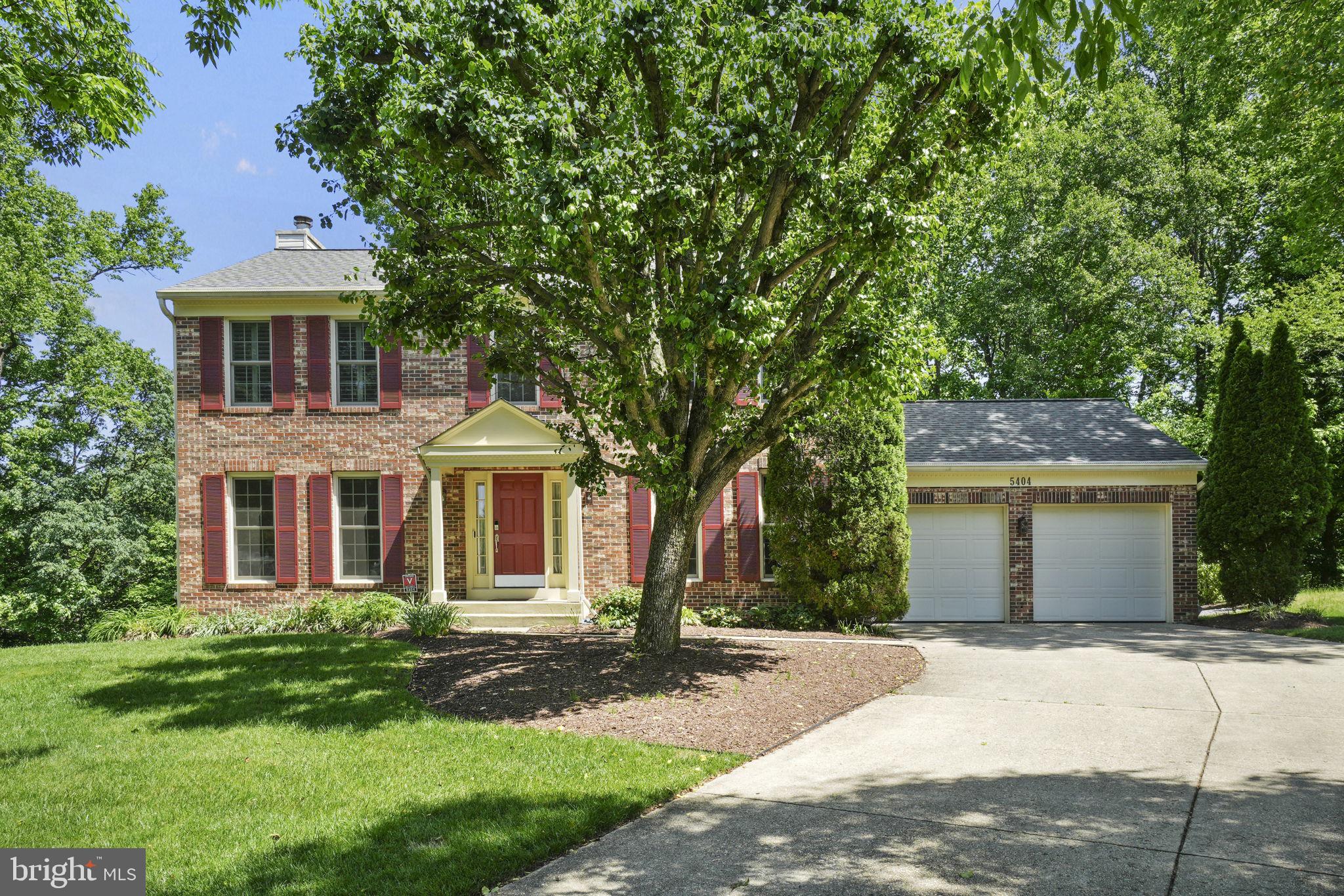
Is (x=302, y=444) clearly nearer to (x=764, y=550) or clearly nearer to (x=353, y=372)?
(x=353, y=372)

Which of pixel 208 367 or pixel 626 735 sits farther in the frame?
pixel 208 367

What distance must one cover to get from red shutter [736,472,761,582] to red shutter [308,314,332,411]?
24.1ft

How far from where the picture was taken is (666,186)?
7.09 meters

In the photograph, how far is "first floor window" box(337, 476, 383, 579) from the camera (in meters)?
14.5

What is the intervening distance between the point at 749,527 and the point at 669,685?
249 inches

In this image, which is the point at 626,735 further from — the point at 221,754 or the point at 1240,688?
the point at 1240,688

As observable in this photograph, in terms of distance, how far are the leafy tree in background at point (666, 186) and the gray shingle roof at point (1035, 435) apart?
582cm

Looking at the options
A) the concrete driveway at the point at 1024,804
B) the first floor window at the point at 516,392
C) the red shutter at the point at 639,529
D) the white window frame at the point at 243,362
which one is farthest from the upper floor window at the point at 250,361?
the concrete driveway at the point at 1024,804

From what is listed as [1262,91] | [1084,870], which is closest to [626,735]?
[1084,870]

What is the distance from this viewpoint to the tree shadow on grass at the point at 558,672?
7.54 metres

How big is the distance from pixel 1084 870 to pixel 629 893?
217 cm

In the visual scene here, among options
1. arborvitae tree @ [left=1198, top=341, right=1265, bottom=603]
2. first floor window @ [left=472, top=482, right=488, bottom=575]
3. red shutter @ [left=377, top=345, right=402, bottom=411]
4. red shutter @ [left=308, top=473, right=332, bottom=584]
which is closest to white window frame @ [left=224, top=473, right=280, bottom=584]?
red shutter @ [left=308, top=473, right=332, bottom=584]

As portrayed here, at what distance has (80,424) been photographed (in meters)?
22.5

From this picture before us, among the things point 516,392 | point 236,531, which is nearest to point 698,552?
point 516,392
